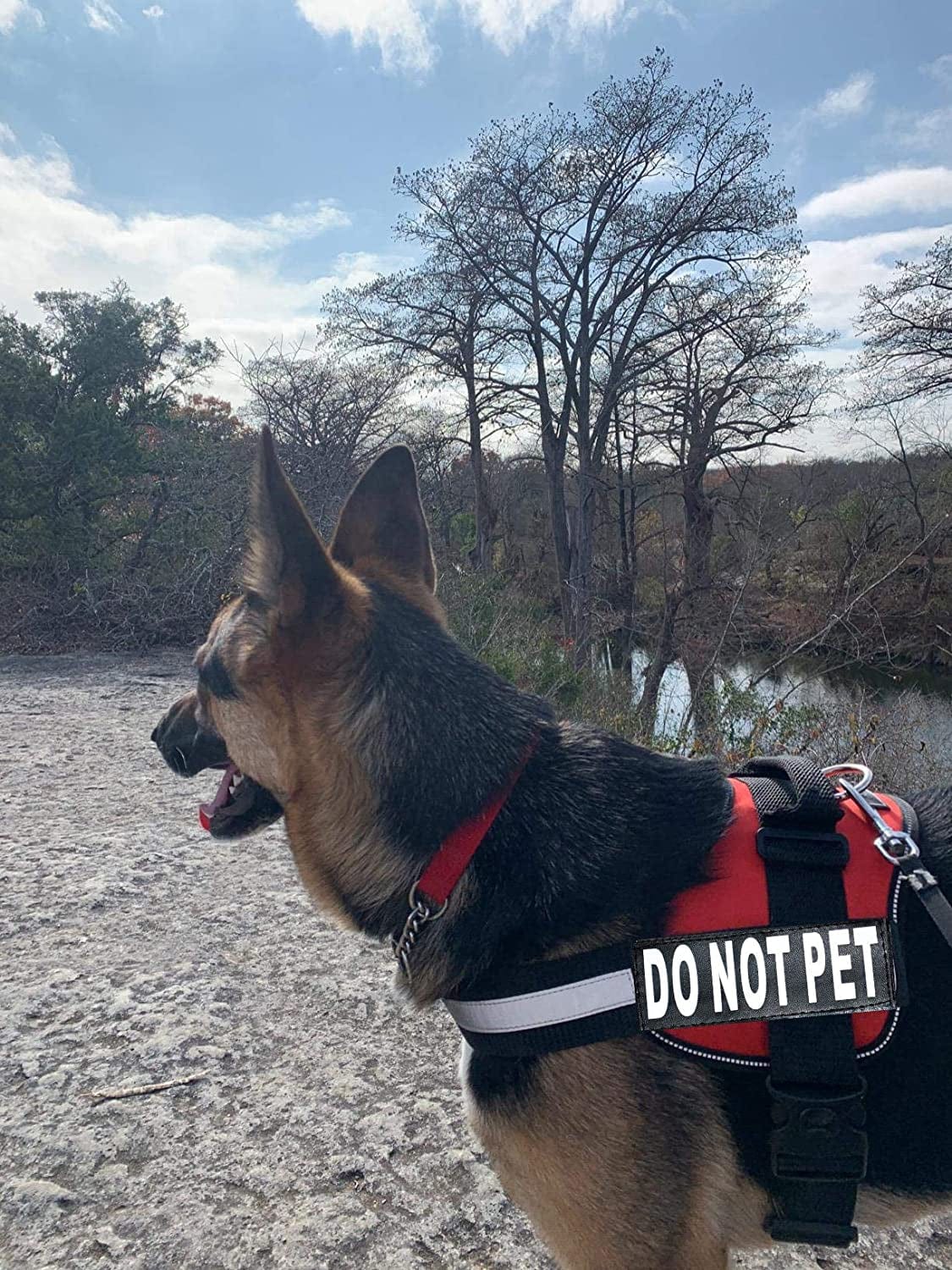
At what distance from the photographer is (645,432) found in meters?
20.8

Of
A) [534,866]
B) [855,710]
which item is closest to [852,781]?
[534,866]

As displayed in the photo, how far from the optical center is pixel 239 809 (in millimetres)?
2420

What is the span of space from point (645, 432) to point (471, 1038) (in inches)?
813

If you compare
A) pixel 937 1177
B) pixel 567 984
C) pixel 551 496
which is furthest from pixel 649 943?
pixel 551 496

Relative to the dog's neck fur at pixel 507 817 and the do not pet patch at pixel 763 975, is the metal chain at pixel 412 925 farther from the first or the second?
the do not pet patch at pixel 763 975

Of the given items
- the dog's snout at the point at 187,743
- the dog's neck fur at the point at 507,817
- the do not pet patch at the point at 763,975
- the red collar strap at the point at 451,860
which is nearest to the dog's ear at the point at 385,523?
the dog's neck fur at the point at 507,817

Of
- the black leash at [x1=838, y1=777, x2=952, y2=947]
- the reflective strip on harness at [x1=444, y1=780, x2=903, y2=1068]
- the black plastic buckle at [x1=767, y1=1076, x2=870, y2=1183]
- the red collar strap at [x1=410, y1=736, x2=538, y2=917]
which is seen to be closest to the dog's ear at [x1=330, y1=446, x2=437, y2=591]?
the red collar strap at [x1=410, y1=736, x2=538, y2=917]

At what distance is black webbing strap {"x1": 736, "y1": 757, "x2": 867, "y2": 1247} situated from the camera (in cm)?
154

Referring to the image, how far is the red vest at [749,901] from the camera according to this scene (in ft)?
5.28

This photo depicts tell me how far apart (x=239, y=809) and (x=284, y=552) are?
941 mm

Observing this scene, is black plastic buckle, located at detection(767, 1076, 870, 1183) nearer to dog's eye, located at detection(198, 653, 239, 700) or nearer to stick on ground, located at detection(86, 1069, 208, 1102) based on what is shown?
dog's eye, located at detection(198, 653, 239, 700)

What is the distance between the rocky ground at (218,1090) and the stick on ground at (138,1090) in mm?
18

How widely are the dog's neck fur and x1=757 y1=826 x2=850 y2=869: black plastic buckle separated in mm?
132

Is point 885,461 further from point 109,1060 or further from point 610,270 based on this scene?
point 109,1060
